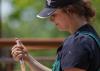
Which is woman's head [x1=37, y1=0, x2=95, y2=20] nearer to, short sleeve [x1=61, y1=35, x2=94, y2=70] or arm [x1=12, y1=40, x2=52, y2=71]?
short sleeve [x1=61, y1=35, x2=94, y2=70]

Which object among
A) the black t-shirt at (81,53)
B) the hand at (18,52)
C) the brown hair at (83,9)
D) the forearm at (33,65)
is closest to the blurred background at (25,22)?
the forearm at (33,65)

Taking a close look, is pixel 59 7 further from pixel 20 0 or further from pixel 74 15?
pixel 20 0

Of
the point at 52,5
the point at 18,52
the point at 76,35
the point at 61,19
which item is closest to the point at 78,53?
the point at 76,35

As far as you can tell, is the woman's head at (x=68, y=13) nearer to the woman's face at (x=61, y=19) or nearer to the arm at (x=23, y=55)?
the woman's face at (x=61, y=19)

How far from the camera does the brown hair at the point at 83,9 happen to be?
108 inches

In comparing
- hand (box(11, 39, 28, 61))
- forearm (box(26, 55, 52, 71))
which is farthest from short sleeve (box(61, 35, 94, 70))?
forearm (box(26, 55, 52, 71))

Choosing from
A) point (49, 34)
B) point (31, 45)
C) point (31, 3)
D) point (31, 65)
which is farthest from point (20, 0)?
point (31, 65)

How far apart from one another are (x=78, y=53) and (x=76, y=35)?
133 mm

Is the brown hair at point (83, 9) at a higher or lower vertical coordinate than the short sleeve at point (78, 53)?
higher

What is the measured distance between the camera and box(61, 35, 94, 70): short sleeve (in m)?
2.59

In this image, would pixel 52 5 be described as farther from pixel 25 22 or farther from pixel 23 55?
pixel 25 22

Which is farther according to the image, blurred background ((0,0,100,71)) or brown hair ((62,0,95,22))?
blurred background ((0,0,100,71))

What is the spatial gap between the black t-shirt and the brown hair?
0.14 meters

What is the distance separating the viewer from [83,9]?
277 cm
